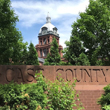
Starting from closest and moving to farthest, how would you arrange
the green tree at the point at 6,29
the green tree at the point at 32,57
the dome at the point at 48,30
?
the green tree at the point at 6,29 → the green tree at the point at 32,57 → the dome at the point at 48,30

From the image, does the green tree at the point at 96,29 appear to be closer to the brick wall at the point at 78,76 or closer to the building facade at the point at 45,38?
the brick wall at the point at 78,76

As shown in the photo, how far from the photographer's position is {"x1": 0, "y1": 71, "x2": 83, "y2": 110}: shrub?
4734mm

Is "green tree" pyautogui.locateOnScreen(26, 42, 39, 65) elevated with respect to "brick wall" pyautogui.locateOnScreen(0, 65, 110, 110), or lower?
elevated

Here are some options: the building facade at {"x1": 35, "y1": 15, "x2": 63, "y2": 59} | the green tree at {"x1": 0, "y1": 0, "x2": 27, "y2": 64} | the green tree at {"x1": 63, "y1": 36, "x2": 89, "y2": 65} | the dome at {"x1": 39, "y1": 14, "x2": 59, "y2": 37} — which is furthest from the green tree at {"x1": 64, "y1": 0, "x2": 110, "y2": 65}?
the dome at {"x1": 39, "y1": 14, "x2": 59, "y2": 37}

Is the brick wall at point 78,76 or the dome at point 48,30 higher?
the dome at point 48,30

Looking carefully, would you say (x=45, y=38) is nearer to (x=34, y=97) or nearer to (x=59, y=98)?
(x=59, y=98)

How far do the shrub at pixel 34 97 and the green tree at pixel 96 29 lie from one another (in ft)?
39.8

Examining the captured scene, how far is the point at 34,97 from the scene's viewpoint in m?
4.93

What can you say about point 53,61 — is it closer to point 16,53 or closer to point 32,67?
point 16,53

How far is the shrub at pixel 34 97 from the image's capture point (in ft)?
15.5

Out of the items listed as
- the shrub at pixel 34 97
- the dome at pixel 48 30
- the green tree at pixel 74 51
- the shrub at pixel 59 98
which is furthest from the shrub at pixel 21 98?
the dome at pixel 48 30

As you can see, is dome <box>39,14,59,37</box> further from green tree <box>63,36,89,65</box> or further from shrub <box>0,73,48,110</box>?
shrub <box>0,73,48,110</box>

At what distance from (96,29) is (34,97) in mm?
13945

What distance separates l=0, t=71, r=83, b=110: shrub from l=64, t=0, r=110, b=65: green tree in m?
12.1
